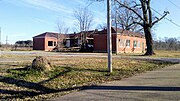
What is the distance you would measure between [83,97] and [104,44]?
154 feet

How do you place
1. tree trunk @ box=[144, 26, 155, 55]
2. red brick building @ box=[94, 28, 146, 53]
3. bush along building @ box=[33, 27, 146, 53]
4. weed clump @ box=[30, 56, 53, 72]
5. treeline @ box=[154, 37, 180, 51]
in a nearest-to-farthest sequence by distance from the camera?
weed clump @ box=[30, 56, 53, 72]
tree trunk @ box=[144, 26, 155, 55]
red brick building @ box=[94, 28, 146, 53]
bush along building @ box=[33, 27, 146, 53]
treeline @ box=[154, 37, 180, 51]

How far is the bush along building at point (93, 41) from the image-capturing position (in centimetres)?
5528

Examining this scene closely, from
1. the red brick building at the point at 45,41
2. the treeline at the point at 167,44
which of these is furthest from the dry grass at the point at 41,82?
the treeline at the point at 167,44

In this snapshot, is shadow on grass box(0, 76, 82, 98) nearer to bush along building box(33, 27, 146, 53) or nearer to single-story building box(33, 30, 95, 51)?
bush along building box(33, 27, 146, 53)

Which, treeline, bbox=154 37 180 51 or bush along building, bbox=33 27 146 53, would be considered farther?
treeline, bbox=154 37 180 51

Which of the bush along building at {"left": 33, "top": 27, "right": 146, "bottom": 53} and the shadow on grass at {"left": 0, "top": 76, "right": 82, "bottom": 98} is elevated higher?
the bush along building at {"left": 33, "top": 27, "right": 146, "bottom": 53}

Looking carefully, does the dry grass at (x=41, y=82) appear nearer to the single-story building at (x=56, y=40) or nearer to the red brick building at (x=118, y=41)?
the red brick building at (x=118, y=41)

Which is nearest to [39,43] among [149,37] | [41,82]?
[149,37]

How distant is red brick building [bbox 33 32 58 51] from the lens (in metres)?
69.8

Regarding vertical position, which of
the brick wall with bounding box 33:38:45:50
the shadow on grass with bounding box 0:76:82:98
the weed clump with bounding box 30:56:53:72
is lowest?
the shadow on grass with bounding box 0:76:82:98

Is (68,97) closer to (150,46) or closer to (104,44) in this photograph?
(150,46)

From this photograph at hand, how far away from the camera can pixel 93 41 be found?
62031 millimetres

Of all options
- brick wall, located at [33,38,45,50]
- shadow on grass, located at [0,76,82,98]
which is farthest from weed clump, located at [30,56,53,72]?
brick wall, located at [33,38,45,50]

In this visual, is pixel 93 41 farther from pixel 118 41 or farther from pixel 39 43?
pixel 39 43
